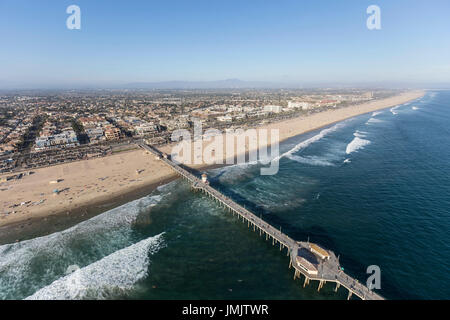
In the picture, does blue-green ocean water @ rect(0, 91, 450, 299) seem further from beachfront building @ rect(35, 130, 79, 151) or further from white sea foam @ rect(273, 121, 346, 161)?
beachfront building @ rect(35, 130, 79, 151)

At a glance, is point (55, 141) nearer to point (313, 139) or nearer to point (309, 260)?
point (309, 260)

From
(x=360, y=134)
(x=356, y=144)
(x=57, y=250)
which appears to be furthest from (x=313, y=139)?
(x=57, y=250)

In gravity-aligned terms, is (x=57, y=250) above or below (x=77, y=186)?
below

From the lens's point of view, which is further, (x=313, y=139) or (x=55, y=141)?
(x=313, y=139)

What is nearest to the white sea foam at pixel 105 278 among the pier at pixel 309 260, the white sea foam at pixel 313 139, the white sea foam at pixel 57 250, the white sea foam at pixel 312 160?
the white sea foam at pixel 57 250

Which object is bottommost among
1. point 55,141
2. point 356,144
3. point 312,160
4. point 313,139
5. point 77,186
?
point 77,186

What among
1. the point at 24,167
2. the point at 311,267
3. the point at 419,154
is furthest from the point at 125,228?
the point at 419,154

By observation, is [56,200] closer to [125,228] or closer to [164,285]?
[125,228]
